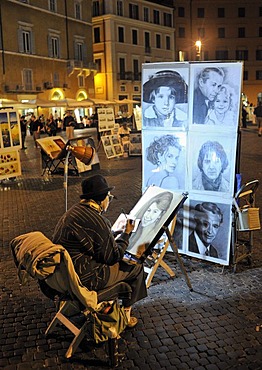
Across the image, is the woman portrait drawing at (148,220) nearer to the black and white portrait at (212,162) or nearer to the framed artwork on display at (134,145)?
the black and white portrait at (212,162)

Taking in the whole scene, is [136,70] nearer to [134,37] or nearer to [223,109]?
[134,37]

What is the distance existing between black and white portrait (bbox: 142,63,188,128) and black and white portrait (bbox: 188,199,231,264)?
40.1 inches

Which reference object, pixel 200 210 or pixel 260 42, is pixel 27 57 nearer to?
pixel 200 210

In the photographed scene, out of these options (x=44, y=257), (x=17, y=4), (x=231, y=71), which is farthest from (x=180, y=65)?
(x=17, y=4)

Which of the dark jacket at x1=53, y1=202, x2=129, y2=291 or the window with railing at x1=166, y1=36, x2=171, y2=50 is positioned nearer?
the dark jacket at x1=53, y1=202, x2=129, y2=291

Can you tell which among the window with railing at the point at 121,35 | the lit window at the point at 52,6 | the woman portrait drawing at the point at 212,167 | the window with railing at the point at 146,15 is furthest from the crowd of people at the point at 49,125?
the window with railing at the point at 146,15

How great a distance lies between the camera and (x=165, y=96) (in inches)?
220

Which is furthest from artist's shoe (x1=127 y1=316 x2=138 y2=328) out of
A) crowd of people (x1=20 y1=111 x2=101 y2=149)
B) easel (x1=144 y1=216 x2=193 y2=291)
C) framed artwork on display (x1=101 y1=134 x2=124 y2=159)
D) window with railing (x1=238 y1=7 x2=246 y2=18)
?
window with railing (x1=238 y1=7 x2=246 y2=18)

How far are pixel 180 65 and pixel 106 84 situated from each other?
145 ft

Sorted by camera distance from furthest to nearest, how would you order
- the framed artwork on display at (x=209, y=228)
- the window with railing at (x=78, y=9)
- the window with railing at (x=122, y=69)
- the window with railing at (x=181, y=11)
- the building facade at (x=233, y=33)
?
the building facade at (x=233, y=33), the window with railing at (x=181, y=11), the window with railing at (x=122, y=69), the window with railing at (x=78, y=9), the framed artwork on display at (x=209, y=228)

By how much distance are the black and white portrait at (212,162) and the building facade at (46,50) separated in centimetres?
3038

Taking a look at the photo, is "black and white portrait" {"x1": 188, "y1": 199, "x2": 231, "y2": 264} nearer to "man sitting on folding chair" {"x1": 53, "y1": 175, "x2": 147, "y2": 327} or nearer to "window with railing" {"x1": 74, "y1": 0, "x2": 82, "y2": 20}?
"man sitting on folding chair" {"x1": 53, "y1": 175, "x2": 147, "y2": 327}

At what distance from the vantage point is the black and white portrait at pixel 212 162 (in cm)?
541

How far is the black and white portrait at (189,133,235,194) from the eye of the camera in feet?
17.7
